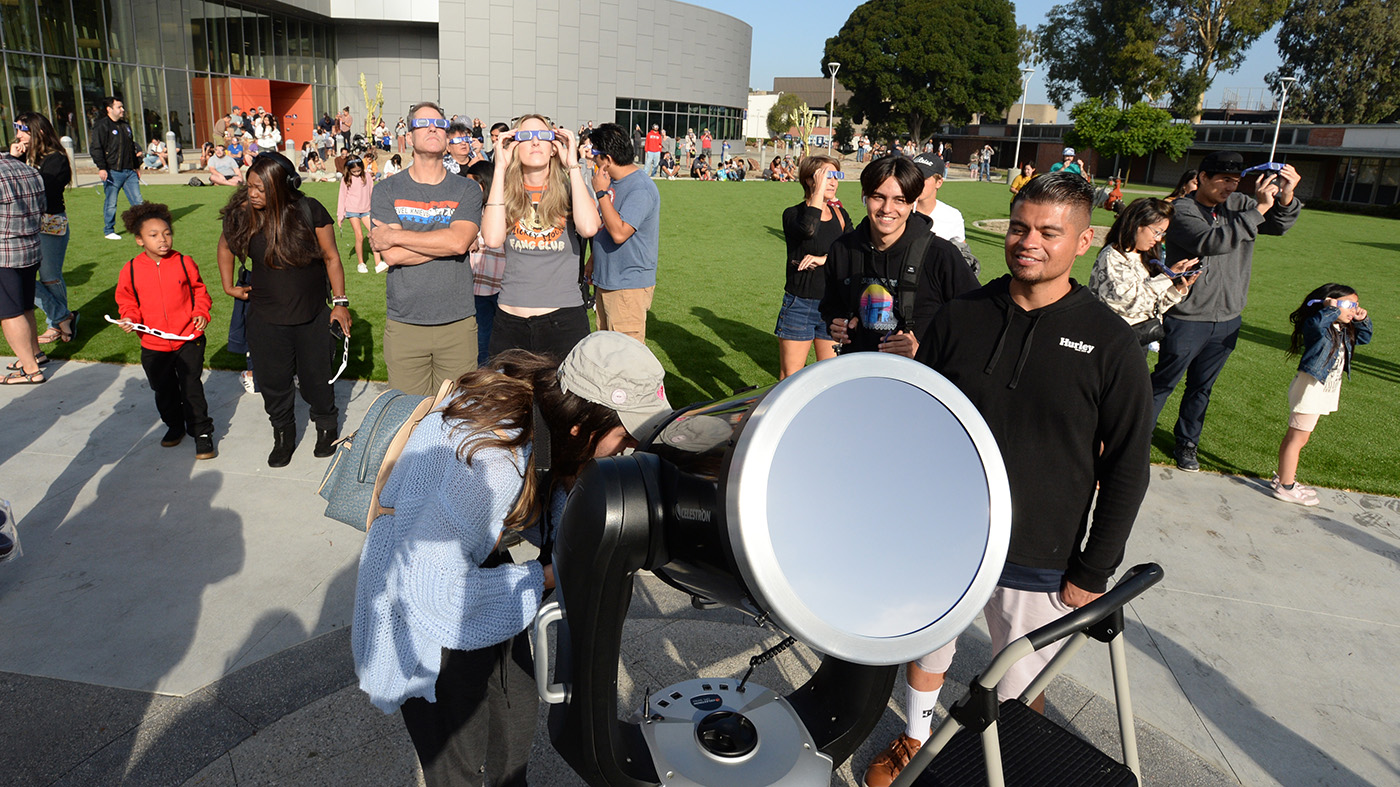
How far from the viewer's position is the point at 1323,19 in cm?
5547

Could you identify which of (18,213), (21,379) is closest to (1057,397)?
(18,213)

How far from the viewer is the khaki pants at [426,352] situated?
463cm

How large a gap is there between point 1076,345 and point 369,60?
165 ft

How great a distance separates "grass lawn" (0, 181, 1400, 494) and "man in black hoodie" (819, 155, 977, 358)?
317 centimetres

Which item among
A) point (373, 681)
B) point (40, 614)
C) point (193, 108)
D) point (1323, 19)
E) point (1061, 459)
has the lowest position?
point (40, 614)

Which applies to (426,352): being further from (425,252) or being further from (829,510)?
(829,510)

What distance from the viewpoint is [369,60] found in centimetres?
4525

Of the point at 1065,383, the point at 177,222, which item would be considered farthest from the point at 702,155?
the point at 1065,383

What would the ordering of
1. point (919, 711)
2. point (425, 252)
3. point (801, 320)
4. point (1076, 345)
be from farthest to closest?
1. point (801, 320)
2. point (425, 252)
3. point (919, 711)
4. point (1076, 345)

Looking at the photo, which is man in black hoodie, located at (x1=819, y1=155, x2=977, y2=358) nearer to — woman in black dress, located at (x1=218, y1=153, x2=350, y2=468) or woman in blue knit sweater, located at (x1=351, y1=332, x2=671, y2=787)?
woman in blue knit sweater, located at (x1=351, y1=332, x2=671, y2=787)

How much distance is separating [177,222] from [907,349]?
53.3ft

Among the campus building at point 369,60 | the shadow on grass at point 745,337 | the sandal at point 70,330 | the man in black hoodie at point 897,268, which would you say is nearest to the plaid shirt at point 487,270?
the man in black hoodie at point 897,268

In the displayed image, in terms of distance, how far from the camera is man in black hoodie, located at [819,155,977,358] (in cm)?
370

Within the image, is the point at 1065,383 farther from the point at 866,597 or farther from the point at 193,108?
the point at 193,108
